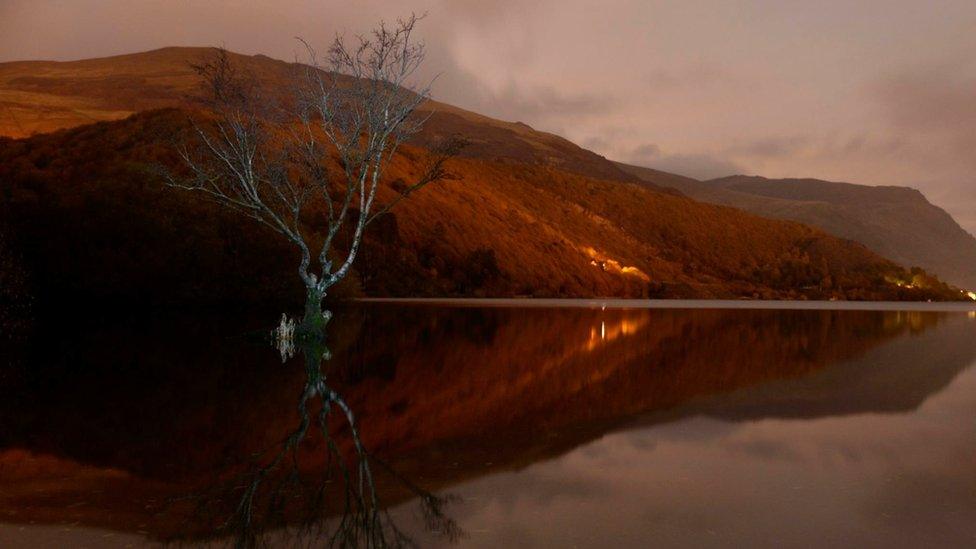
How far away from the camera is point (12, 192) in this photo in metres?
35.6

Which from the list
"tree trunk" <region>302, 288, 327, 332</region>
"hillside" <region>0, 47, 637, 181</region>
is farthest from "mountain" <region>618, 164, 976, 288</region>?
"tree trunk" <region>302, 288, 327, 332</region>

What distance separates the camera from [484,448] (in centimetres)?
808

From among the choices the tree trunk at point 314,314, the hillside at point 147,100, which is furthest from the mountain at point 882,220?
the tree trunk at point 314,314

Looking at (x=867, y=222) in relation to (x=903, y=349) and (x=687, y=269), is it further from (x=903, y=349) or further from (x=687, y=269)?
(x=903, y=349)

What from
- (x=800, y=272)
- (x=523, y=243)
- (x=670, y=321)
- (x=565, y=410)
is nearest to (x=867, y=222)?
(x=800, y=272)

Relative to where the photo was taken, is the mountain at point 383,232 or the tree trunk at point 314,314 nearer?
the tree trunk at point 314,314

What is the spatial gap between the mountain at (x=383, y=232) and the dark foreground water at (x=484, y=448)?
603 inches

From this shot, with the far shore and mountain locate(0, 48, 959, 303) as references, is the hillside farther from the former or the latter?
the far shore

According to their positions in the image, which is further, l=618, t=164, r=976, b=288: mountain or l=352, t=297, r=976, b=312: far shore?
l=618, t=164, r=976, b=288: mountain

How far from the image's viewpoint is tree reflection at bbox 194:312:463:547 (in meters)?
5.24

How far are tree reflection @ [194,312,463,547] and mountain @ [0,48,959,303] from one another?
19761 mm

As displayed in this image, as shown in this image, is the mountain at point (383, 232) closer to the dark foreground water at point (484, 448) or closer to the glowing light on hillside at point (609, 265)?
the glowing light on hillside at point (609, 265)

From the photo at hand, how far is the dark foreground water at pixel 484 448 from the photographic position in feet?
18.0

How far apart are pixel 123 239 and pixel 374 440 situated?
87.9ft
